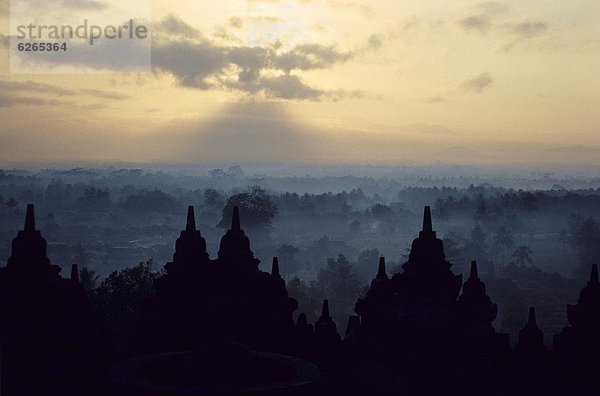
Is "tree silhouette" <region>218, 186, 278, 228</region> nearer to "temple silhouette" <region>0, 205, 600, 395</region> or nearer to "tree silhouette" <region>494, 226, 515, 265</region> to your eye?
"tree silhouette" <region>494, 226, 515, 265</region>

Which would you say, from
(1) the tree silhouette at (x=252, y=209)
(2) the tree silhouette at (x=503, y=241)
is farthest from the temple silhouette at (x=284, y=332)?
(2) the tree silhouette at (x=503, y=241)

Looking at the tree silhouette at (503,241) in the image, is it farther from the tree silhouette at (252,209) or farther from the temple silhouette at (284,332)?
the temple silhouette at (284,332)

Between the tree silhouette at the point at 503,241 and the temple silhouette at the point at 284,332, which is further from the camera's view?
the tree silhouette at the point at 503,241

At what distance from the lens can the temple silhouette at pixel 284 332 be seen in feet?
55.2

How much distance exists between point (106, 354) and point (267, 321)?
4.49 m

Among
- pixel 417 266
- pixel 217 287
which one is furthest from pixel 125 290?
pixel 417 266

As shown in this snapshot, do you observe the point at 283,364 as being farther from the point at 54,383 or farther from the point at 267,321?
the point at 54,383

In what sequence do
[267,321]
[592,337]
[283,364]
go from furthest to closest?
[267,321] → [592,337] → [283,364]

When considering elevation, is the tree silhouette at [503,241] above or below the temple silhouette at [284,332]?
below

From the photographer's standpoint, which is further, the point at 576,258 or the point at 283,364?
the point at 576,258

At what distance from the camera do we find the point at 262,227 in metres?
141

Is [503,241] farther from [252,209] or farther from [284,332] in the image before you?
[284,332]

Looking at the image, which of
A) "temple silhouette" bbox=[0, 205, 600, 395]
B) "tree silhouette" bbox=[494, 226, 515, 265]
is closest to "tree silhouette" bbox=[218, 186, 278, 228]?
"tree silhouette" bbox=[494, 226, 515, 265]

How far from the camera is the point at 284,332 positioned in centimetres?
1967
